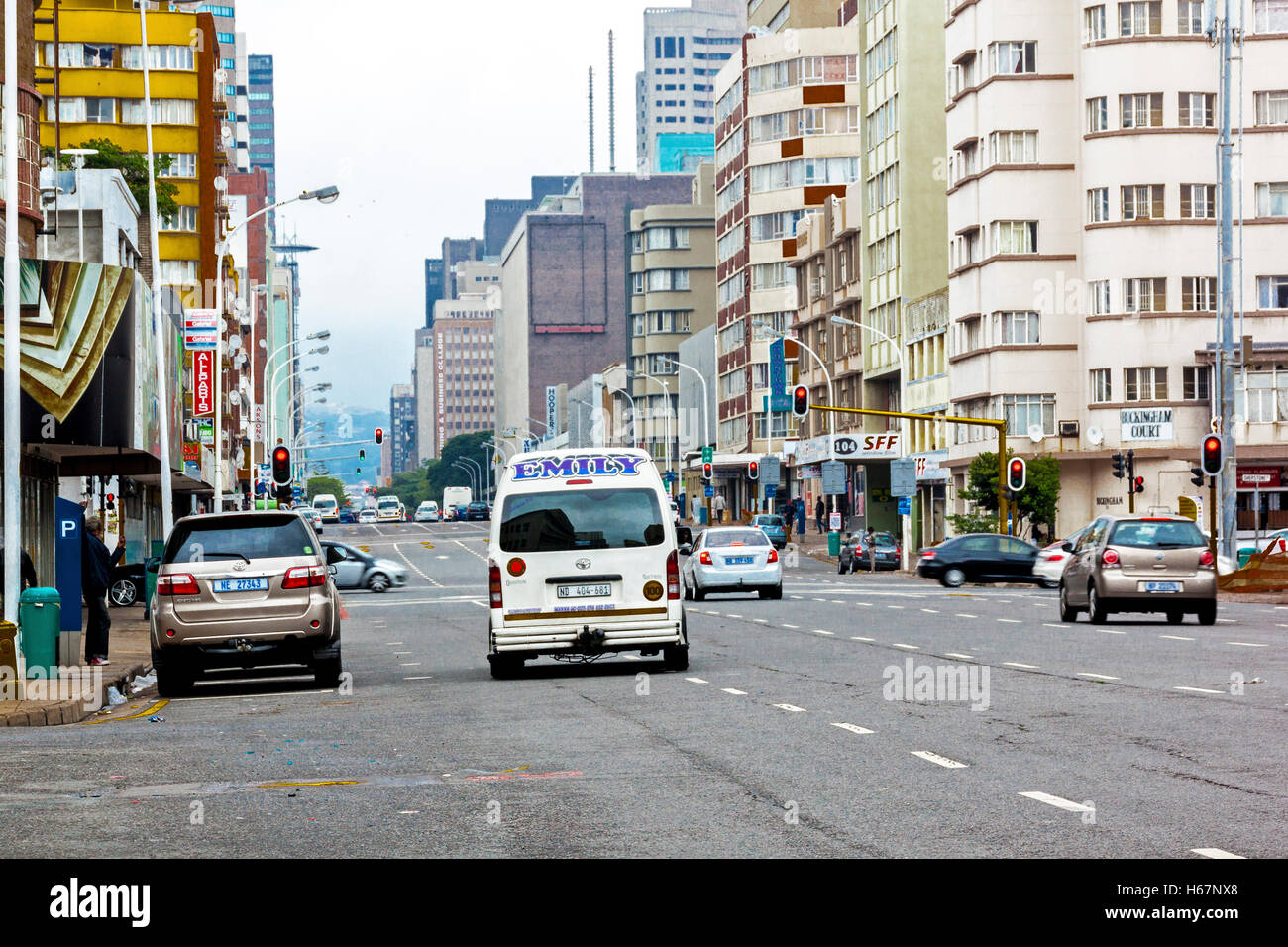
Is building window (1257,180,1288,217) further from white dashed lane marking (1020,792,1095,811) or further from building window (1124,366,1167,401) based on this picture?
white dashed lane marking (1020,792,1095,811)

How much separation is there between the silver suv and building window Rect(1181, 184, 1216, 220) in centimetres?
6057

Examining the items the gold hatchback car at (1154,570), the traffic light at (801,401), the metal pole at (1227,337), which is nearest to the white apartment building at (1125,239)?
the traffic light at (801,401)

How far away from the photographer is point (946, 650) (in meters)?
23.9

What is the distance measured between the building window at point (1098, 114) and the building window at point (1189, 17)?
12.3 ft

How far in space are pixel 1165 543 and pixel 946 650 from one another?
7742 millimetres

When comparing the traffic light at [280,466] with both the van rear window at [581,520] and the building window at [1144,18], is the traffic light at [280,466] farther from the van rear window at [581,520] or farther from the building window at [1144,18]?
the building window at [1144,18]

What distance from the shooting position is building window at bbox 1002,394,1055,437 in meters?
78.2

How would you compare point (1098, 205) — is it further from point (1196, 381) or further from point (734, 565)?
point (734, 565)

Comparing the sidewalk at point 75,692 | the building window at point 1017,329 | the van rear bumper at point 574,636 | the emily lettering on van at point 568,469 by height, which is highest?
the building window at point 1017,329

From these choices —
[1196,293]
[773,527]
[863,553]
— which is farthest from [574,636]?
[773,527]

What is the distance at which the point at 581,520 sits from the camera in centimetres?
2088

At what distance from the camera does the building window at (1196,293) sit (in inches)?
2963

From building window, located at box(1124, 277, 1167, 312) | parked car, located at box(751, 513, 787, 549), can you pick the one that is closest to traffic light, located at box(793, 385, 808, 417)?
parked car, located at box(751, 513, 787, 549)
